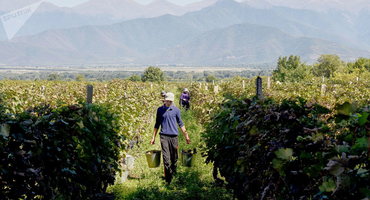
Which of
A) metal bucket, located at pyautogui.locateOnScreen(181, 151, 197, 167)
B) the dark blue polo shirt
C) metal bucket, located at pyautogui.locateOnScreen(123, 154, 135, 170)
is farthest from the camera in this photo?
metal bucket, located at pyautogui.locateOnScreen(123, 154, 135, 170)

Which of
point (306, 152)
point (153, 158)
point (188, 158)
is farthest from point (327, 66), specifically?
point (306, 152)

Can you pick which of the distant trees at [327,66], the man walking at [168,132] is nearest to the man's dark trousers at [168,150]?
the man walking at [168,132]

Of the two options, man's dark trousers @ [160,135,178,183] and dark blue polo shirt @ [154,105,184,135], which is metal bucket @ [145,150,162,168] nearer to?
man's dark trousers @ [160,135,178,183]

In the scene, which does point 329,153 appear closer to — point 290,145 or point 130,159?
point 290,145

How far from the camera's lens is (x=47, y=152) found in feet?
9.91

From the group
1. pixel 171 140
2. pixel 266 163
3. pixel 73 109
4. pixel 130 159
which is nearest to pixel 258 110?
pixel 266 163

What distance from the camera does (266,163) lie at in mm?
3053

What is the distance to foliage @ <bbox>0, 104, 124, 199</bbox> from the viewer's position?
2.66m

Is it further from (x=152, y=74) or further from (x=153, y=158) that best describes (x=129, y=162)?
(x=152, y=74)

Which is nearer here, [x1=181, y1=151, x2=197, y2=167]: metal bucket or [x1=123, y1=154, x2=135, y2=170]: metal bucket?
[x1=181, y1=151, x2=197, y2=167]: metal bucket

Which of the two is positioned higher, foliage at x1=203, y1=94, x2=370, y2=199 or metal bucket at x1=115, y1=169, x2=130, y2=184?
foliage at x1=203, y1=94, x2=370, y2=199

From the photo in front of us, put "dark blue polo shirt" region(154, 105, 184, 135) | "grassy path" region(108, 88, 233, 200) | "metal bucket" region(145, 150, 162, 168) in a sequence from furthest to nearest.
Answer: "metal bucket" region(145, 150, 162, 168), "dark blue polo shirt" region(154, 105, 184, 135), "grassy path" region(108, 88, 233, 200)

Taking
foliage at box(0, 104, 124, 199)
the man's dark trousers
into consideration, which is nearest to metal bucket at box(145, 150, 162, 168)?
the man's dark trousers

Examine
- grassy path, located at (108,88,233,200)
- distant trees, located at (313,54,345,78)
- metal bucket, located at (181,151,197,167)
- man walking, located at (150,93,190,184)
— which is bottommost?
grassy path, located at (108,88,233,200)
